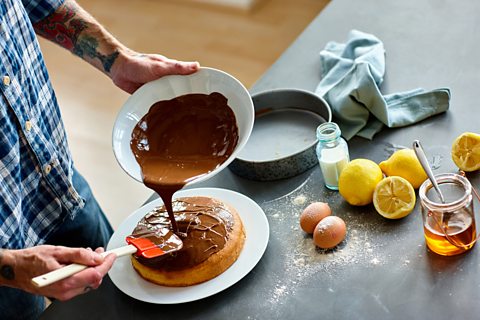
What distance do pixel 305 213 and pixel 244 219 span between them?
150mm

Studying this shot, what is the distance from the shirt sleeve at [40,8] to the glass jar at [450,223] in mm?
1062

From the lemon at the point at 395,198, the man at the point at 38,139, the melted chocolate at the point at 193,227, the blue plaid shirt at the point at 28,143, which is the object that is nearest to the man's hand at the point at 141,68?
the man at the point at 38,139

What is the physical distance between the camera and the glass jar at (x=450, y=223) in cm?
131

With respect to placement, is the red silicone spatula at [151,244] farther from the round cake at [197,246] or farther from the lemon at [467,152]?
the lemon at [467,152]

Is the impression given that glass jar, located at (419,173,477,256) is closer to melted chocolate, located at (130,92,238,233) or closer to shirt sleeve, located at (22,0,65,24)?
melted chocolate, located at (130,92,238,233)

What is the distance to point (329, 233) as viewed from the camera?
1.41 meters

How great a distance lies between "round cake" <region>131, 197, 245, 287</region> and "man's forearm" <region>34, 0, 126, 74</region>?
0.47 metres

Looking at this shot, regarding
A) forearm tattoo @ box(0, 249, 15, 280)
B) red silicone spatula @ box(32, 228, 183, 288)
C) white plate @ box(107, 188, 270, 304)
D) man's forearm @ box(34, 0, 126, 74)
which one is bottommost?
white plate @ box(107, 188, 270, 304)

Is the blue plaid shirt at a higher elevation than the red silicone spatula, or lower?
higher

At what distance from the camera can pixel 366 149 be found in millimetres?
1639

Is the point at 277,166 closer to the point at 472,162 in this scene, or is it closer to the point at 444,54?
the point at 472,162

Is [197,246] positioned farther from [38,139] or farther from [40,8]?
[40,8]

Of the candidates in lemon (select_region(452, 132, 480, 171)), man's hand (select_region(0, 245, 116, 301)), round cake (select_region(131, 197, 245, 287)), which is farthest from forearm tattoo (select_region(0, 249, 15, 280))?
lemon (select_region(452, 132, 480, 171))

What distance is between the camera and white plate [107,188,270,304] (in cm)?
140
